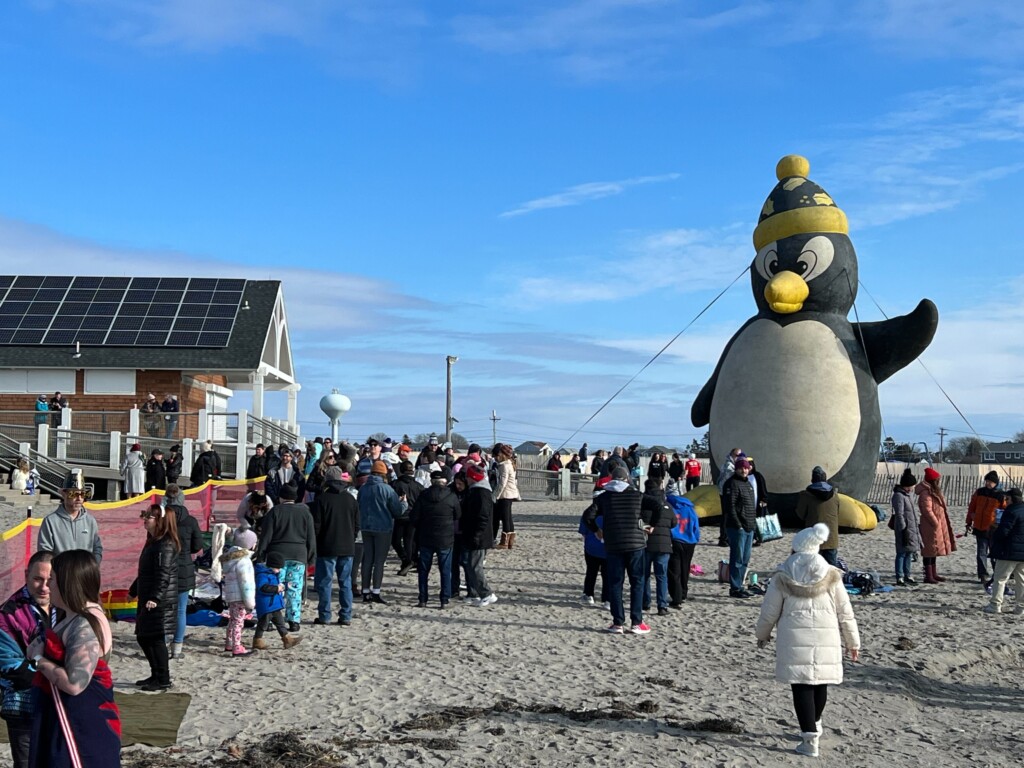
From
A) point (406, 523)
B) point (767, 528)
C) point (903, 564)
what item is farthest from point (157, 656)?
point (903, 564)

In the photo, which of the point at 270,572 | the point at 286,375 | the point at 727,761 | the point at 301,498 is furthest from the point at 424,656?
the point at 286,375

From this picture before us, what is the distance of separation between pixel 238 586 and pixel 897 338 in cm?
1401

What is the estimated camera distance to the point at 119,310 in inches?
1189

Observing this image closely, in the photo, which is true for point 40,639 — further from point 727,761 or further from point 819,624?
point 819,624

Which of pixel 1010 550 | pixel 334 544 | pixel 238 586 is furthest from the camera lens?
pixel 1010 550

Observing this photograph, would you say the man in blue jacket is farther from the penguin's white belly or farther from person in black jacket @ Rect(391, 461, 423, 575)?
person in black jacket @ Rect(391, 461, 423, 575)

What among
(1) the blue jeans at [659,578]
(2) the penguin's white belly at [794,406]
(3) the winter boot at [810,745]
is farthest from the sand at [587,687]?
(2) the penguin's white belly at [794,406]

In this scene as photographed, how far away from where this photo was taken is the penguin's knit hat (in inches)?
794

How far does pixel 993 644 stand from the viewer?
11.1 metres

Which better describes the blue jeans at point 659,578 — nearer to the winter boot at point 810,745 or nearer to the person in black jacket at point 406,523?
the person in black jacket at point 406,523

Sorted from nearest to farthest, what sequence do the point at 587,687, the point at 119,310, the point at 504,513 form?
the point at 587,687 → the point at 504,513 → the point at 119,310

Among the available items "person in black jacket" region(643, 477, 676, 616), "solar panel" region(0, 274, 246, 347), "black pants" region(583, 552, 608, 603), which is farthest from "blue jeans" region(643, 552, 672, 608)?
"solar panel" region(0, 274, 246, 347)

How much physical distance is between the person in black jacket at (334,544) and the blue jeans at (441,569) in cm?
129

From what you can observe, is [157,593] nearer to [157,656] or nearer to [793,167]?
[157,656]
